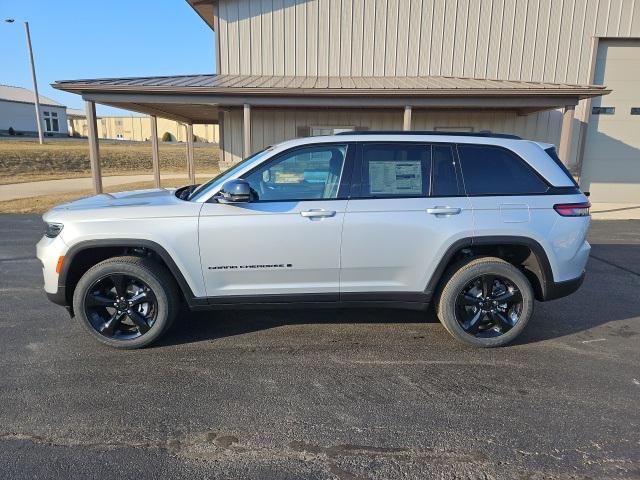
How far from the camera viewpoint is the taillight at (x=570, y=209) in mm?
3646

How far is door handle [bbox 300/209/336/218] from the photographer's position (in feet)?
11.6

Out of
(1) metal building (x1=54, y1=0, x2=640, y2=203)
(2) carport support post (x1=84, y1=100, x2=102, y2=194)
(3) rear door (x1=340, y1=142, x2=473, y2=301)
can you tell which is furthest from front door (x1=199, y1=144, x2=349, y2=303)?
(1) metal building (x1=54, y1=0, x2=640, y2=203)

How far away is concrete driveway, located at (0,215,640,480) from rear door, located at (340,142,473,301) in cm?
60

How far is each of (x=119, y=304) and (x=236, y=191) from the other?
143cm

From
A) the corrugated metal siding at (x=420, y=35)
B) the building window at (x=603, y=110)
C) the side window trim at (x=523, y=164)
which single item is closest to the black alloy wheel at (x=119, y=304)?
the side window trim at (x=523, y=164)

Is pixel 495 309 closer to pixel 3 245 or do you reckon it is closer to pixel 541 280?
pixel 541 280

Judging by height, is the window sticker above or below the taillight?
above

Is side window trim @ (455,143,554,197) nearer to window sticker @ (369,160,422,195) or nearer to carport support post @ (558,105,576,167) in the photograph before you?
window sticker @ (369,160,422,195)

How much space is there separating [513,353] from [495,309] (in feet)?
1.29

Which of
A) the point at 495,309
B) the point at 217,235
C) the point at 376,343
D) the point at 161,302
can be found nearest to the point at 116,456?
the point at 161,302

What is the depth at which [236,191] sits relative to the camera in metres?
3.34

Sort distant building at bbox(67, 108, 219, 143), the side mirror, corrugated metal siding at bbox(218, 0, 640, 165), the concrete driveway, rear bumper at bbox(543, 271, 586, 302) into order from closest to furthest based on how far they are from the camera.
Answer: the concrete driveway, the side mirror, rear bumper at bbox(543, 271, 586, 302), corrugated metal siding at bbox(218, 0, 640, 165), distant building at bbox(67, 108, 219, 143)

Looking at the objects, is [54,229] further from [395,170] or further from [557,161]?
[557,161]

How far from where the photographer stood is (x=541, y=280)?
12.4 feet
